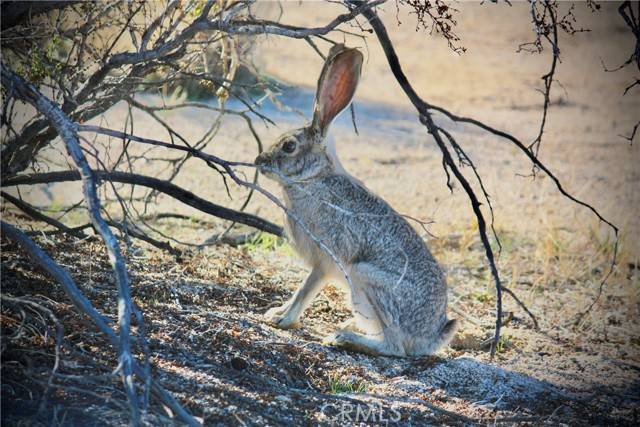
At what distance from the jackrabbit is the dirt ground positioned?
15 centimetres

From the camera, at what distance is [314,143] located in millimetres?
5238

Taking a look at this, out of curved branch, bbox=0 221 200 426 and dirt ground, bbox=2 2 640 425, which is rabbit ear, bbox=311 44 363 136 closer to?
dirt ground, bbox=2 2 640 425

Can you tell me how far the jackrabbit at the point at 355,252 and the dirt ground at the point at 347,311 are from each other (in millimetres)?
152

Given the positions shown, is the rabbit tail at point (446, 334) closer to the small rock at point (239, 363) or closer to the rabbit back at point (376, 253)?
the rabbit back at point (376, 253)

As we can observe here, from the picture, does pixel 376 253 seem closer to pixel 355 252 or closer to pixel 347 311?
pixel 355 252

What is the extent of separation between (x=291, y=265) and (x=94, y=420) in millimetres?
3234

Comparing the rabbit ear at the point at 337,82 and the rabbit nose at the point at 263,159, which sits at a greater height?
the rabbit ear at the point at 337,82

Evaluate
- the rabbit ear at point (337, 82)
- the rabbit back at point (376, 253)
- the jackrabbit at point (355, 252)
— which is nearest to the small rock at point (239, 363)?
the jackrabbit at point (355, 252)

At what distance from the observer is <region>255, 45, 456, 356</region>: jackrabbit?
5.00 meters

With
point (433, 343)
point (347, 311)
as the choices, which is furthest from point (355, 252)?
point (347, 311)

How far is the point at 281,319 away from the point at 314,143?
105 cm

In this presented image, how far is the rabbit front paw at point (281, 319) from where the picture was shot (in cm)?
509

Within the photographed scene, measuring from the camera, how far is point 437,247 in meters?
7.16

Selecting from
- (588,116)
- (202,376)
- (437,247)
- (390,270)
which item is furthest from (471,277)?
(588,116)
